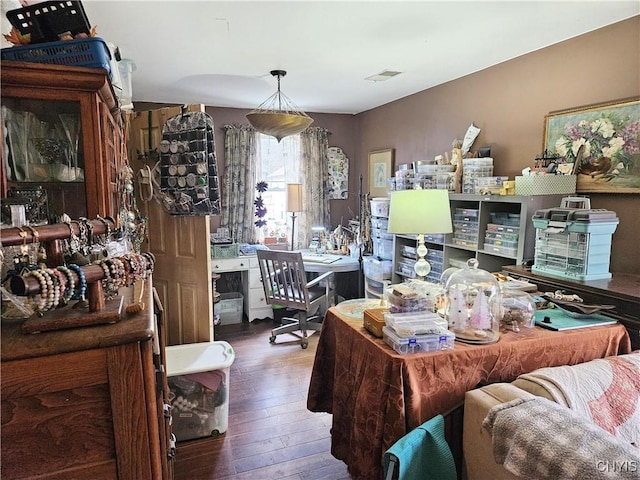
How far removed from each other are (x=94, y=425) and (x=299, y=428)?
6.57 feet

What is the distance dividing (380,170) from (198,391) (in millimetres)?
3362

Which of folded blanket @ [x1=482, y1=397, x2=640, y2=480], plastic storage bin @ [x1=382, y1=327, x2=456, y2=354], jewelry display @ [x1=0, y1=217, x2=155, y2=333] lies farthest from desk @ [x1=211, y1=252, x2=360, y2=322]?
jewelry display @ [x1=0, y1=217, x2=155, y2=333]

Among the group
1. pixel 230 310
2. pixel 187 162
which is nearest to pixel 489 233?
pixel 187 162

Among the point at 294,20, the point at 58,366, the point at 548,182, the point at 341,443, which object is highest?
the point at 294,20

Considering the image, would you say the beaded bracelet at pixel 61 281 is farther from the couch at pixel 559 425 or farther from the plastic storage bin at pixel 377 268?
the plastic storage bin at pixel 377 268

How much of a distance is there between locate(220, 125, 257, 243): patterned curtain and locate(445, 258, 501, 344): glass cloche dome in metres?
3.46

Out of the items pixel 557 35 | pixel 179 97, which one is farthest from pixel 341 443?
pixel 179 97

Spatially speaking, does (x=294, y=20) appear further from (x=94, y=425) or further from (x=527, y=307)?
(x=94, y=425)

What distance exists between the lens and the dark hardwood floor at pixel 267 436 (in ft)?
7.05

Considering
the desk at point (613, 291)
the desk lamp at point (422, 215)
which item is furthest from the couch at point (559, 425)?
the desk lamp at point (422, 215)

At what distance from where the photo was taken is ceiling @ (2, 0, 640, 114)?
2129mm

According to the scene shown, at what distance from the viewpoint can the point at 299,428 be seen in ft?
8.30

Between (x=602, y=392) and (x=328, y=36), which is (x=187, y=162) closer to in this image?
(x=328, y=36)

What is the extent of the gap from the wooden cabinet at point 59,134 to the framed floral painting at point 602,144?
264 centimetres
